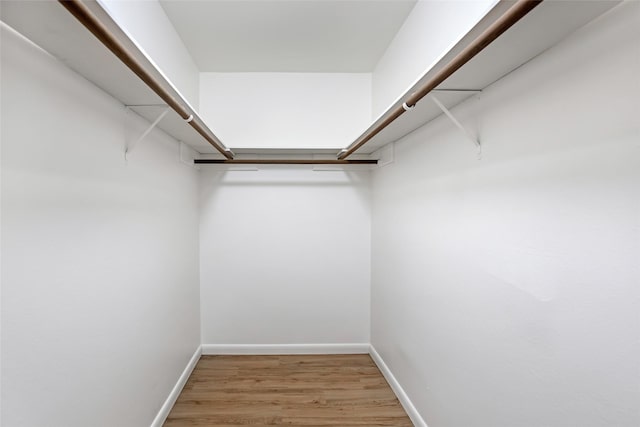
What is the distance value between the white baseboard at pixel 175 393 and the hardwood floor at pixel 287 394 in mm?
36

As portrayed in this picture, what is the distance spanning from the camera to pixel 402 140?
6.68 ft

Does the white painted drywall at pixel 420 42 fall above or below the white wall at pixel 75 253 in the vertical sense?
above

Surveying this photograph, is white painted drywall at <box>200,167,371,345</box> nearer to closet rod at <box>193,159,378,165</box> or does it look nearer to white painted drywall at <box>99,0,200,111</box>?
closet rod at <box>193,159,378,165</box>

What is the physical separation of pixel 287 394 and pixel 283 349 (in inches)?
→ 25.0

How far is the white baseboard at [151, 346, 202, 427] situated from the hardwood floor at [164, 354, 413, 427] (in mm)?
36

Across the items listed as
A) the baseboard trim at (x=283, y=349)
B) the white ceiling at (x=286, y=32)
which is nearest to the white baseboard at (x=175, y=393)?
the baseboard trim at (x=283, y=349)

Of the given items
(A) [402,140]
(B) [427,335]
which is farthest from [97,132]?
(B) [427,335]

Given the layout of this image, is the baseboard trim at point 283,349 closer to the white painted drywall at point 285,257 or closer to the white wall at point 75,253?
the white painted drywall at point 285,257

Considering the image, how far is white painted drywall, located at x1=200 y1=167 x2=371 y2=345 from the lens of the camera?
8.98 ft

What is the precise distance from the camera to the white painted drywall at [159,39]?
1450mm

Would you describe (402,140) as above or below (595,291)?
above

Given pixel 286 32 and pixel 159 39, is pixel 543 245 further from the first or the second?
pixel 159 39

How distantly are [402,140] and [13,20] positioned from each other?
1.91 m

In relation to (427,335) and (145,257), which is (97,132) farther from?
(427,335)
